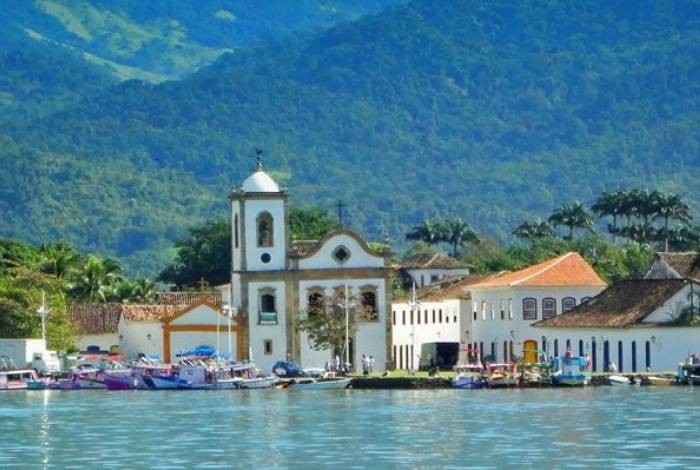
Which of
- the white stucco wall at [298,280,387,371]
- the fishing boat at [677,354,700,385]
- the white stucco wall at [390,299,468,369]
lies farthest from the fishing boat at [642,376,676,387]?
the white stucco wall at [390,299,468,369]

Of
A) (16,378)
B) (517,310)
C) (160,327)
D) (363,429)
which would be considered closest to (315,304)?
(160,327)

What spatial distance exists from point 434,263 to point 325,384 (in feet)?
155

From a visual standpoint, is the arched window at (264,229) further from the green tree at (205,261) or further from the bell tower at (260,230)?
the green tree at (205,261)

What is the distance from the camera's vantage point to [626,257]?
183250mm

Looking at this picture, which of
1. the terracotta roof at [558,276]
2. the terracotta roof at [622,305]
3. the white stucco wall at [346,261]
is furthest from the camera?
the terracotta roof at [558,276]

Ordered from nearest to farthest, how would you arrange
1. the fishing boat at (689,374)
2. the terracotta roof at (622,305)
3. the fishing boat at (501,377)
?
the fishing boat at (689,374) → the fishing boat at (501,377) → the terracotta roof at (622,305)

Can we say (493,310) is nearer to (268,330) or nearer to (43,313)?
(268,330)

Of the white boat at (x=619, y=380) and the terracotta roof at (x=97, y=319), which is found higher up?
the terracotta roof at (x=97, y=319)

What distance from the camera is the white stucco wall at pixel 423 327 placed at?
489ft

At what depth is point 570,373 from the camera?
12231 centimetres

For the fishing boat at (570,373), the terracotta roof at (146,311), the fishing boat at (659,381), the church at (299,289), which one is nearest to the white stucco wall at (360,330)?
the church at (299,289)

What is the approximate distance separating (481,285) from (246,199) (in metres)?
13.0

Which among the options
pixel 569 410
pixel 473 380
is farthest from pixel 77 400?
pixel 569 410

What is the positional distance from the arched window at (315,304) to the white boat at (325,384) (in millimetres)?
12896
